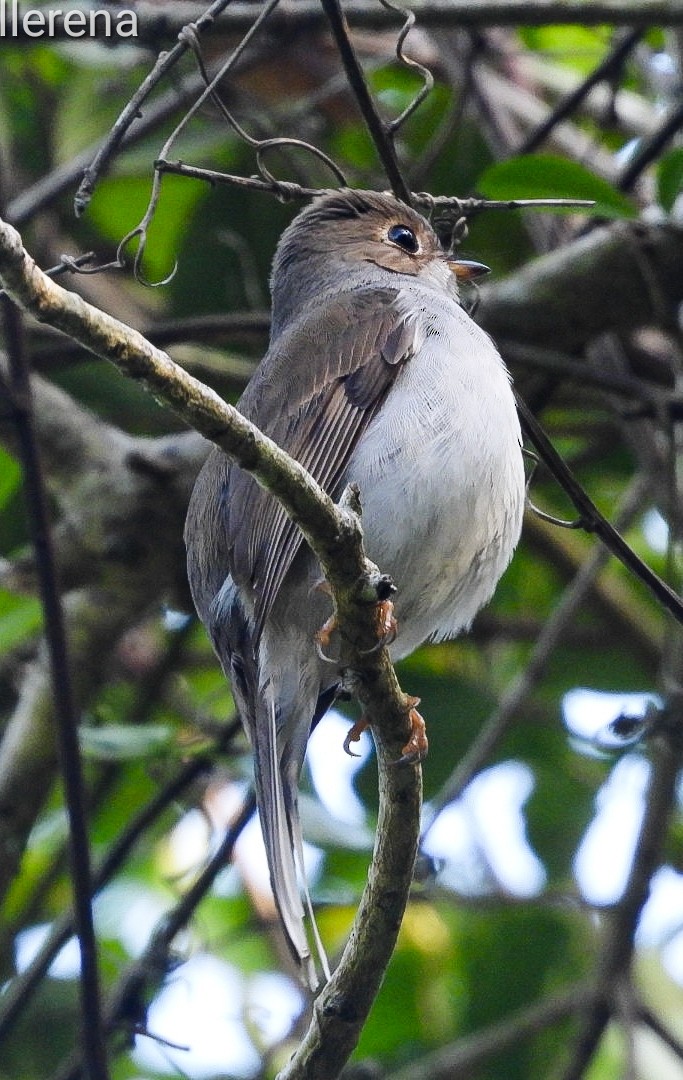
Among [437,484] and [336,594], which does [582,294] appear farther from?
Answer: [336,594]

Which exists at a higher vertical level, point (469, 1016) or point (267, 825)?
point (469, 1016)

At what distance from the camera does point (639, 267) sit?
17.8 ft

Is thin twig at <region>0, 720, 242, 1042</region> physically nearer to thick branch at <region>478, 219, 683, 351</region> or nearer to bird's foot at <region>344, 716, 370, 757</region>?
bird's foot at <region>344, 716, 370, 757</region>

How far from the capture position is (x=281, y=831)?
141 inches

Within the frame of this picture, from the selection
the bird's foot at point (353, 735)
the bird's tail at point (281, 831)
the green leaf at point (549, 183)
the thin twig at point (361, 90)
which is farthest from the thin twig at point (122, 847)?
the thin twig at point (361, 90)

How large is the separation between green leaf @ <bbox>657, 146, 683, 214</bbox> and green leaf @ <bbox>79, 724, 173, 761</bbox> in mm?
2406

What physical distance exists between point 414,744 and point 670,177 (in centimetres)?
236

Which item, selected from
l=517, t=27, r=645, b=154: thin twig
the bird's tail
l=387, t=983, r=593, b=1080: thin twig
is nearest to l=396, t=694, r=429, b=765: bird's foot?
the bird's tail

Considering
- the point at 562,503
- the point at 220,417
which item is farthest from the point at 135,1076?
the point at 220,417

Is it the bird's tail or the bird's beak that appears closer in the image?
the bird's tail

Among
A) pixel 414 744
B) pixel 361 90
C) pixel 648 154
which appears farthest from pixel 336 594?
pixel 648 154

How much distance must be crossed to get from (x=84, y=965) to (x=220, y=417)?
2.20 m

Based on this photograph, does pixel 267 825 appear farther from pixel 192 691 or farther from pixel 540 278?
pixel 192 691

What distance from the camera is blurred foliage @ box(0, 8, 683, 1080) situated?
6.03m
